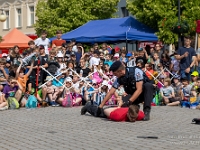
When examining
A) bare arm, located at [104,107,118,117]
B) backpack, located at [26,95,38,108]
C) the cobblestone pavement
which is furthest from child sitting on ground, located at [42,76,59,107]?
bare arm, located at [104,107,118,117]

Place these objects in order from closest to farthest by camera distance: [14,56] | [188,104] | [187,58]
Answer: [188,104], [187,58], [14,56]

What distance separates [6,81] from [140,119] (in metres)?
5.66

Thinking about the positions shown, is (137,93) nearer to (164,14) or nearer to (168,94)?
(168,94)

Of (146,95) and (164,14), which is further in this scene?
(164,14)

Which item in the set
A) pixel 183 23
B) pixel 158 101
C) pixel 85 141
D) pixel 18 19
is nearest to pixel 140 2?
pixel 183 23

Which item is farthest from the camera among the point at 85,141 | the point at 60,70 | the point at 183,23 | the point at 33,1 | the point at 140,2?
the point at 33,1

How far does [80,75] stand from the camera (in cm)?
1917

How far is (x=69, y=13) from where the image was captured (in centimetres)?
4231

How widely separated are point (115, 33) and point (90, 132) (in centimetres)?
1668

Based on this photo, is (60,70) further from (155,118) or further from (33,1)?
(33,1)

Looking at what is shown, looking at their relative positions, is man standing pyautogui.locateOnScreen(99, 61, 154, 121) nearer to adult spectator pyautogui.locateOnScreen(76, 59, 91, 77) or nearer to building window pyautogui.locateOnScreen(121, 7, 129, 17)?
adult spectator pyautogui.locateOnScreen(76, 59, 91, 77)

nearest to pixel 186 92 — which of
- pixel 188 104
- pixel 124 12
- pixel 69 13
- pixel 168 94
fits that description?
pixel 168 94

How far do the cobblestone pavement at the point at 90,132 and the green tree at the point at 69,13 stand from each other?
1065 inches

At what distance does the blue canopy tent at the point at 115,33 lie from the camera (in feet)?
90.0
